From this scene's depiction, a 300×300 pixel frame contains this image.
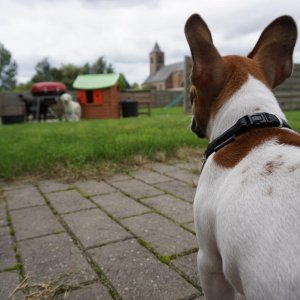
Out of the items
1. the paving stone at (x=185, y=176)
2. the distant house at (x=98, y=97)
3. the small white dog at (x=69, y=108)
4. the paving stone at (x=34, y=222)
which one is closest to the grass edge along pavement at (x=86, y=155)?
the paving stone at (x=185, y=176)

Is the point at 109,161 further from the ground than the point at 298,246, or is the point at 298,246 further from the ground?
the point at 298,246

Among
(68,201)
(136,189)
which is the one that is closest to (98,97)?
(136,189)

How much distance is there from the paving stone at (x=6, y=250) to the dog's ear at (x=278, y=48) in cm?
196

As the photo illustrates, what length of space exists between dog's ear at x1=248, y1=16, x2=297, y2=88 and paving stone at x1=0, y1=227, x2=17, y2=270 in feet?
6.42

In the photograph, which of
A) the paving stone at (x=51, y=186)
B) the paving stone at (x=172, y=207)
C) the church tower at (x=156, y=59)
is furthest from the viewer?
the church tower at (x=156, y=59)

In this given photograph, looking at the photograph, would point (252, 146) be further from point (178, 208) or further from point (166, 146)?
point (166, 146)

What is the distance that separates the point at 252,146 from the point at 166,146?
14.9 feet

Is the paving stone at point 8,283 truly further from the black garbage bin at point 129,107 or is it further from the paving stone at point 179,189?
the black garbage bin at point 129,107

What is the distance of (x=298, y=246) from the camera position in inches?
36.9

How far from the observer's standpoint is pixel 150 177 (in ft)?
14.8

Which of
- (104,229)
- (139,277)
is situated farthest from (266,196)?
(104,229)

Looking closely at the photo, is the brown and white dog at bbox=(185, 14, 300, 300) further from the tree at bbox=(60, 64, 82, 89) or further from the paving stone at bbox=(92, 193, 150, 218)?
the tree at bbox=(60, 64, 82, 89)

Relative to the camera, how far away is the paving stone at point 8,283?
79.2 inches

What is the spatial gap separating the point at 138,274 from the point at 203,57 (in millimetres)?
1308
